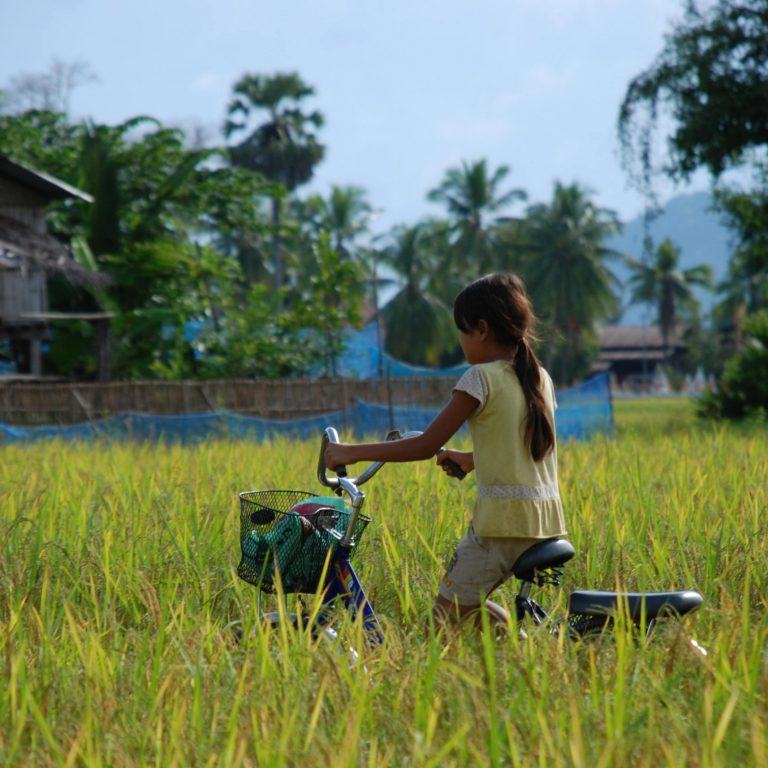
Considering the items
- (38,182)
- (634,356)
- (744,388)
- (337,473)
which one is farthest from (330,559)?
(634,356)

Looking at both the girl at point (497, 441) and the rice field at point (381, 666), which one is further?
the girl at point (497, 441)

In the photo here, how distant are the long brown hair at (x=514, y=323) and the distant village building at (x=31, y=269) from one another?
15182mm

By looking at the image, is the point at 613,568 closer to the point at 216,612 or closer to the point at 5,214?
the point at 216,612

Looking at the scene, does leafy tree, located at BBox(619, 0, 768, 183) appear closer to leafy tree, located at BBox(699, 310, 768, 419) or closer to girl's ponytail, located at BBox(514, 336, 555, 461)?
leafy tree, located at BBox(699, 310, 768, 419)

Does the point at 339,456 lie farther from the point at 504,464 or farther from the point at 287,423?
the point at 287,423

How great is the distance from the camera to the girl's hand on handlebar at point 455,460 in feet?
9.96

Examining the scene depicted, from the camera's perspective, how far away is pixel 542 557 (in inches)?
109

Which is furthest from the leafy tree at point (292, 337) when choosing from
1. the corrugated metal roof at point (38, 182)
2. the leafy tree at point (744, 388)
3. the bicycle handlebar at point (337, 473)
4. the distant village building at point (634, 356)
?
the distant village building at point (634, 356)

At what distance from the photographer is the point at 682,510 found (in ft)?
14.5

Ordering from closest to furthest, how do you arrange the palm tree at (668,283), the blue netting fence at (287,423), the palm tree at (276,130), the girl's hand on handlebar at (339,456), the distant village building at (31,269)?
the girl's hand on handlebar at (339,456) < the blue netting fence at (287,423) < the distant village building at (31,269) < the palm tree at (276,130) < the palm tree at (668,283)

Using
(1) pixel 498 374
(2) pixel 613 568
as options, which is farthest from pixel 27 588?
(2) pixel 613 568

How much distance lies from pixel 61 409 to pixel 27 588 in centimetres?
1316

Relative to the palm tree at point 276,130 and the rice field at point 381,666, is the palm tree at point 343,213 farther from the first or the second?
the rice field at point 381,666

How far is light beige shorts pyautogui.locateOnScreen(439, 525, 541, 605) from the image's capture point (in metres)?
2.83
